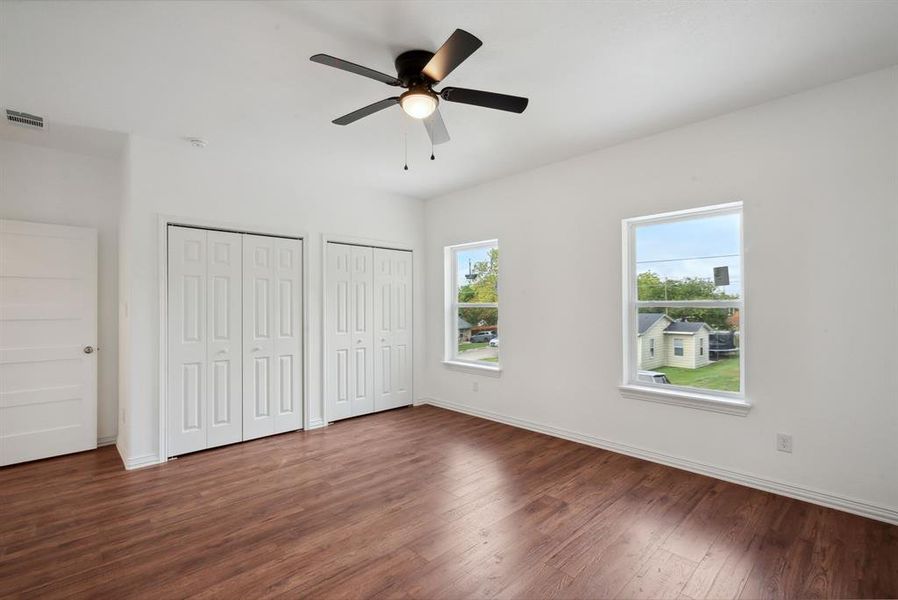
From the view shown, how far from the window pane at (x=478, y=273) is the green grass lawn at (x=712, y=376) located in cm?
204

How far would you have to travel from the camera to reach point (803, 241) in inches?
112

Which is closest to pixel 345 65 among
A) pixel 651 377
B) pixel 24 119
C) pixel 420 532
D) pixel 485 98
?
pixel 485 98

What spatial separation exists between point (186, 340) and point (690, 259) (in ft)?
14.6

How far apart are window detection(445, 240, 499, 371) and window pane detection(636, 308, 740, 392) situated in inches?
65.3

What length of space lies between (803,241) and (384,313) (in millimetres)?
4068

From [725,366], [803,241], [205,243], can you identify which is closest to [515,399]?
[725,366]

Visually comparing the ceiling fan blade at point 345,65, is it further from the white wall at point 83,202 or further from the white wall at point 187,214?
the white wall at point 83,202

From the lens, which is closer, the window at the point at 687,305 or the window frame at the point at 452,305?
the window at the point at 687,305

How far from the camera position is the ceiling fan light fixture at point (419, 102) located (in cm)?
231

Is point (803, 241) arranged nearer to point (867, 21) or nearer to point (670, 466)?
point (867, 21)

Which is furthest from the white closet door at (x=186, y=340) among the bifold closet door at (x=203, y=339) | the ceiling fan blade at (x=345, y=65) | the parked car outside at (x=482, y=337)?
the parked car outside at (x=482, y=337)

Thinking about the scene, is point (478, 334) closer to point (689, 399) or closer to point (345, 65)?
point (689, 399)

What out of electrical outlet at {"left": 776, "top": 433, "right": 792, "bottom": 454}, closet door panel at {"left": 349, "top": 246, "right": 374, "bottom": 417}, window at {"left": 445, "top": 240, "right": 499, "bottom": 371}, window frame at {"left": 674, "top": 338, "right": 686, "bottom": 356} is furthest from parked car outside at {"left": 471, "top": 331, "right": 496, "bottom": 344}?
electrical outlet at {"left": 776, "top": 433, "right": 792, "bottom": 454}

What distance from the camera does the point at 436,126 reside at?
2725 millimetres
